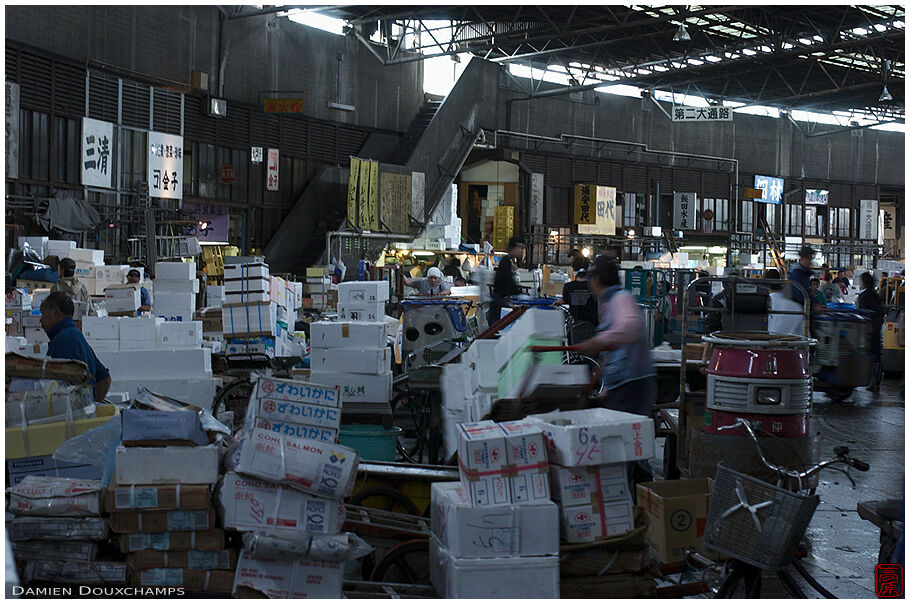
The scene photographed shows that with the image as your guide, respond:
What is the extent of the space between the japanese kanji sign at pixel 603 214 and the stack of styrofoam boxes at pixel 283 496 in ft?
92.7

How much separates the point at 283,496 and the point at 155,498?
0.59 metres

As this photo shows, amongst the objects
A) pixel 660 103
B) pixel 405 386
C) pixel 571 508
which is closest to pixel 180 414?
pixel 571 508

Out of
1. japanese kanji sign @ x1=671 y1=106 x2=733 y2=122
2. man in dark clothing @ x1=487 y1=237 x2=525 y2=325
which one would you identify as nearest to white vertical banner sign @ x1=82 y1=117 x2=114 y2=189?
man in dark clothing @ x1=487 y1=237 x2=525 y2=325

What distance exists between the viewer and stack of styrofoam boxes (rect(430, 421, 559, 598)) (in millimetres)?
4230

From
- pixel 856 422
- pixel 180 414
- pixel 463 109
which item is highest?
pixel 463 109

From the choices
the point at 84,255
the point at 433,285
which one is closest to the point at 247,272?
the point at 433,285

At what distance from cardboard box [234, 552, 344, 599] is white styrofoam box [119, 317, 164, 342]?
5499mm

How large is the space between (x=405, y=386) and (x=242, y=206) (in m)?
16.1

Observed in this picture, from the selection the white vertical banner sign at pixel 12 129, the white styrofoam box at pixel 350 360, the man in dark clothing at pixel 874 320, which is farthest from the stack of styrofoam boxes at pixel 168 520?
the white vertical banner sign at pixel 12 129

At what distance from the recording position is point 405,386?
28.1 ft

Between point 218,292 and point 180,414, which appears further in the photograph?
point 218,292

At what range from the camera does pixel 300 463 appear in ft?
14.5

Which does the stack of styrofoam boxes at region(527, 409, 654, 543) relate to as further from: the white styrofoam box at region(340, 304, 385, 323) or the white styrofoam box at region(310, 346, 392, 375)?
the white styrofoam box at region(340, 304, 385, 323)

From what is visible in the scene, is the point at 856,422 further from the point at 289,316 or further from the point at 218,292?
the point at 218,292
